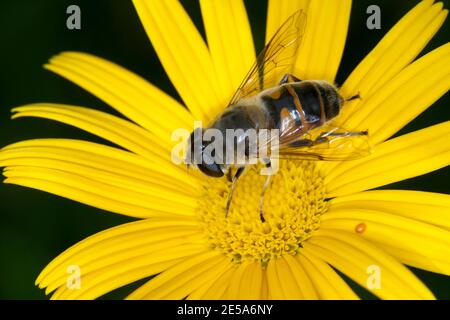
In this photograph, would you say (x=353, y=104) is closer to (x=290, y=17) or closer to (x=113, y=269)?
(x=290, y=17)

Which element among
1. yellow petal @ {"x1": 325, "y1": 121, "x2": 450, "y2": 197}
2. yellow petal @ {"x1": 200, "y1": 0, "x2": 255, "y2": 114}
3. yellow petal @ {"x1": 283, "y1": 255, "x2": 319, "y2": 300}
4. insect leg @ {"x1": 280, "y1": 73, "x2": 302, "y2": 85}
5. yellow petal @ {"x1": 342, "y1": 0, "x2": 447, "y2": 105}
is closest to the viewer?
yellow petal @ {"x1": 283, "y1": 255, "x2": 319, "y2": 300}

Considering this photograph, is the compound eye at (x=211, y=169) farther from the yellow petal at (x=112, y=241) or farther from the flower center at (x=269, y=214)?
the yellow petal at (x=112, y=241)

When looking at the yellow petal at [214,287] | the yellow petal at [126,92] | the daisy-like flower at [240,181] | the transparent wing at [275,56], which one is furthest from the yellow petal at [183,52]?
the yellow petal at [214,287]

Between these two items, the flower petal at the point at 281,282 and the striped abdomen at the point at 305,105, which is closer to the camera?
the flower petal at the point at 281,282

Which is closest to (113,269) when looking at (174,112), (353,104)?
(174,112)

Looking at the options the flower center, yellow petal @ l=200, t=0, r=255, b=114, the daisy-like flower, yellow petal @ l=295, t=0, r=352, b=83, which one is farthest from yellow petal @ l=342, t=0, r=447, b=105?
yellow petal @ l=200, t=0, r=255, b=114

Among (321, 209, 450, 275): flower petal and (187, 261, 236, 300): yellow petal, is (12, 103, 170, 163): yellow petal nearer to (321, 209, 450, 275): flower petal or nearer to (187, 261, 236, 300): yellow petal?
(187, 261, 236, 300): yellow petal
